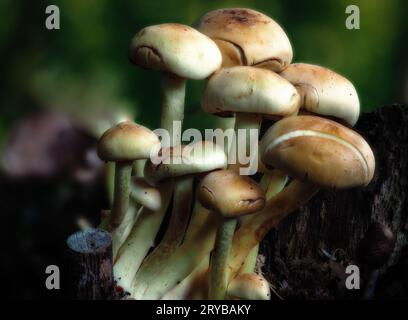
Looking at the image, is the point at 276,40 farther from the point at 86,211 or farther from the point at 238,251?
the point at 86,211

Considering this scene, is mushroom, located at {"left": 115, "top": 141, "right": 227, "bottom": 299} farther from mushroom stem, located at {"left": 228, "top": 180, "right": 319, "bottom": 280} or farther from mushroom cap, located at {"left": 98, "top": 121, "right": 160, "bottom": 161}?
mushroom stem, located at {"left": 228, "top": 180, "right": 319, "bottom": 280}

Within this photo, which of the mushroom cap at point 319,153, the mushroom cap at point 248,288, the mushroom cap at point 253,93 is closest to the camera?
the mushroom cap at point 319,153

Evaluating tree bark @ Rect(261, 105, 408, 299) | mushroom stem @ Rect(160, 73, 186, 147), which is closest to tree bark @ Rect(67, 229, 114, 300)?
mushroom stem @ Rect(160, 73, 186, 147)

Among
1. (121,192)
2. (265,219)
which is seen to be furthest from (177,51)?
(265,219)

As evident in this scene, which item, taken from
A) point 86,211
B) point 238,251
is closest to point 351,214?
point 238,251

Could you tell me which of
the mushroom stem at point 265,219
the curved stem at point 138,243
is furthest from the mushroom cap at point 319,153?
the curved stem at point 138,243

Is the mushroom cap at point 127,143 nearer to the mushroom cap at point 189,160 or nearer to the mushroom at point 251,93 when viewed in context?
the mushroom cap at point 189,160
